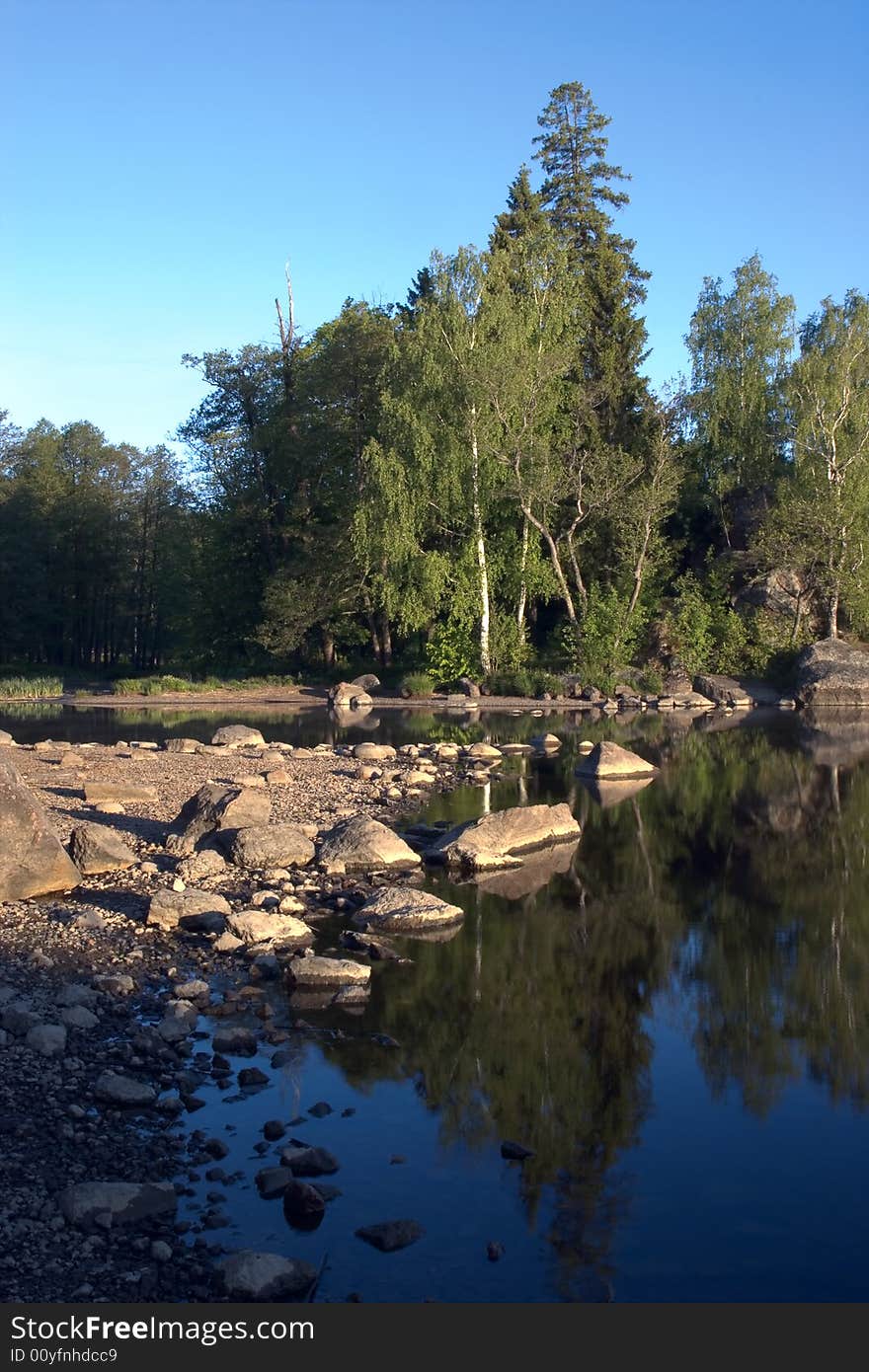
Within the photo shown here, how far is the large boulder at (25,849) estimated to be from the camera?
12781 mm

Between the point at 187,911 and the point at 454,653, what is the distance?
33323mm

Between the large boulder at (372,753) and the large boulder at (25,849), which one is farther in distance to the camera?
the large boulder at (372,753)

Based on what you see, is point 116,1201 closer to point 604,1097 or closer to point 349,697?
point 604,1097

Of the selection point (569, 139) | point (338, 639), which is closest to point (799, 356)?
point (569, 139)

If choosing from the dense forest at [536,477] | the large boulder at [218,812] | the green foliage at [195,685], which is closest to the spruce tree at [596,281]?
the dense forest at [536,477]

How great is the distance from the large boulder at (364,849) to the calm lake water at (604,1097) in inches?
49.5

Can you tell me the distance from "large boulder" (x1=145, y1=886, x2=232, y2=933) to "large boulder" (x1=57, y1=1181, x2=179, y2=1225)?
5338mm

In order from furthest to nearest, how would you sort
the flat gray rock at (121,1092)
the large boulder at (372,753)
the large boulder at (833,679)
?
the large boulder at (833,679)
the large boulder at (372,753)
the flat gray rock at (121,1092)

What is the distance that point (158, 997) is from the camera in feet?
32.4

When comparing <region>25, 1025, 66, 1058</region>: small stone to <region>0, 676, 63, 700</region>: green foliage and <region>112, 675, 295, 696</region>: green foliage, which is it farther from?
<region>0, 676, 63, 700</region>: green foliage

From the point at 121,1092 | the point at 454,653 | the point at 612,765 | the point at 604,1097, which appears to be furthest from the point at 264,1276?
the point at 454,653

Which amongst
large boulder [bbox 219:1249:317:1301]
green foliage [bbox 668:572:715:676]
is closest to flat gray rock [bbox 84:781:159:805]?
large boulder [bbox 219:1249:317:1301]

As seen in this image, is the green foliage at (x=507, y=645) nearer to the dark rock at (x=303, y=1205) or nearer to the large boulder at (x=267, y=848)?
the large boulder at (x=267, y=848)

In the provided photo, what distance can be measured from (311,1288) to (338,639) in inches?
1829
